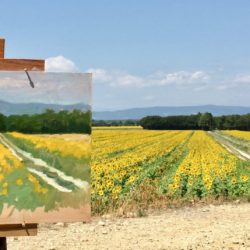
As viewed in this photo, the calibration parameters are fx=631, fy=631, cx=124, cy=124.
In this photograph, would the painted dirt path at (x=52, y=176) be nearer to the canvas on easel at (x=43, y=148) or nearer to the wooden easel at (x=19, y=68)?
the canvas on easel at (x=43, y=148)

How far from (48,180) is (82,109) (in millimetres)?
535

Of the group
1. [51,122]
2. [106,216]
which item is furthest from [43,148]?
[106,216]

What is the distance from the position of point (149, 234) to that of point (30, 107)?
212 inches

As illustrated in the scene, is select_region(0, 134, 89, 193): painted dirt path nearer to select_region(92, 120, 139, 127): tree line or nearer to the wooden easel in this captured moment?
the wooden easel

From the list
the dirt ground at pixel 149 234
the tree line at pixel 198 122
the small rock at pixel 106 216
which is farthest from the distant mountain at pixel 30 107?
the tree line at pixel 198 122

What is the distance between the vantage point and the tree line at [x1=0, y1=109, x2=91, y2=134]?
13.9 ft

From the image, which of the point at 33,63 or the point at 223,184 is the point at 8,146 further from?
the point at 223,184

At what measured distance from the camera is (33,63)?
4.27 metres

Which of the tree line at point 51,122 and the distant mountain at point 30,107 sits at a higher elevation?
the distant mountain at point 30,107

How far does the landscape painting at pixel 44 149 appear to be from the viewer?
422cm

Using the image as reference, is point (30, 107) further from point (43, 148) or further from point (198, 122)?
point (198, 122)

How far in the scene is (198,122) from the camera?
83.1 meters

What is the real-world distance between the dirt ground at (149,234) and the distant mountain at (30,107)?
14.3 ft

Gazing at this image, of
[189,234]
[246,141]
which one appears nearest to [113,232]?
[189,234]
